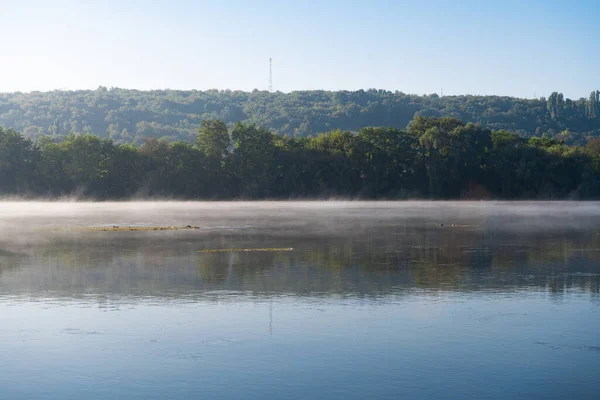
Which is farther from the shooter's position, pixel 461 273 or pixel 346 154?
pixel 346 154

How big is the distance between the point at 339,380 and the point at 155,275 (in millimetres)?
10830

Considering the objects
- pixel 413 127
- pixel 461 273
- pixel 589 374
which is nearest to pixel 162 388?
pixel 589 374

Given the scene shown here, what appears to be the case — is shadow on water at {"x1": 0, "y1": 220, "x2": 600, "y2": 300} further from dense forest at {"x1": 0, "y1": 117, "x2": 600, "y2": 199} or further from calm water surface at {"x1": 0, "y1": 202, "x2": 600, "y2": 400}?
dense forest at {"x1": 0, "y1": 117, "x2": 600, "y2": 199}

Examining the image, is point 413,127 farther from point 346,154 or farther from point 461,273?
point 461,273

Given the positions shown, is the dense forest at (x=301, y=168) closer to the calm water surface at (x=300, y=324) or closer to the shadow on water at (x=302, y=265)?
the shadow on water at (x=302, y=265)

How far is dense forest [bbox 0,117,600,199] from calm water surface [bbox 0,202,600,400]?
288ft

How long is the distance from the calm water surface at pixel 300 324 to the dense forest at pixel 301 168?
87.8 m

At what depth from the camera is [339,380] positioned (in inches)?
403

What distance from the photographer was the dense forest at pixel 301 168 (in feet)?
369

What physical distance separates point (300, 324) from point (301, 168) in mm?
102234

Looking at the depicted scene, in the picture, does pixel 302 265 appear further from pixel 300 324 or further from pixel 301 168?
pixel 301 168

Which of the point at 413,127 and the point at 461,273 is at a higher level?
the point at 413,127

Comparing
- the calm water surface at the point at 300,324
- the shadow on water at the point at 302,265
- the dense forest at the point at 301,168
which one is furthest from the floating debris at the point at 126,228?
the dense forest at the point at 301,168

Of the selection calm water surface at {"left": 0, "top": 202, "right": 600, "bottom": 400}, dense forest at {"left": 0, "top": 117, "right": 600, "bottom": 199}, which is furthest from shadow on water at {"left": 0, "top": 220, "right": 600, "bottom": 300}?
dense forest at {"left": 0, "top": 117, "right": 600, "bottom": 199}
